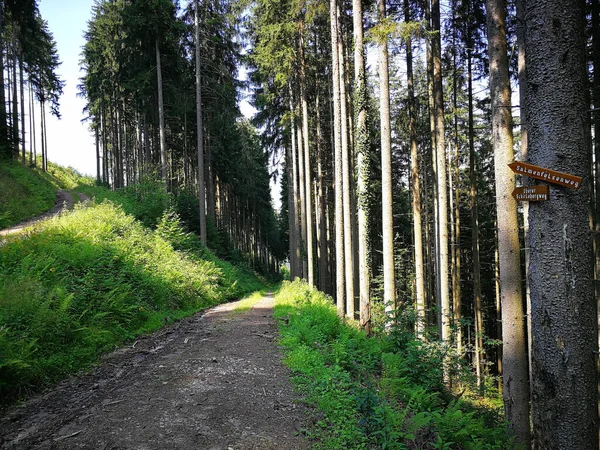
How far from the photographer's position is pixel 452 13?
11.8 m

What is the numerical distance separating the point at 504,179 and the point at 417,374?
4019 mm

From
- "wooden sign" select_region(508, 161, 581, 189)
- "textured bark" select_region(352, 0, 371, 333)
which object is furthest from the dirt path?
"textured bark" select_region(352, 0, 371, 333)

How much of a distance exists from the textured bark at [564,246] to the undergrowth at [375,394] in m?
1.34

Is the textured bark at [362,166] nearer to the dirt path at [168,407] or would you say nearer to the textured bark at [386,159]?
Answer: the textured bark at [386,159]

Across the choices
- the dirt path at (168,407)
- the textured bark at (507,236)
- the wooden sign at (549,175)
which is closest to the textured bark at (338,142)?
the dirt path at (168,407)

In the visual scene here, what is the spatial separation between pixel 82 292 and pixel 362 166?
317 inches

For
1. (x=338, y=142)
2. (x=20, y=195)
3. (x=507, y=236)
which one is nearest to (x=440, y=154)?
(x=338, y=142)

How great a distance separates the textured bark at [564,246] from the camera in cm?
301

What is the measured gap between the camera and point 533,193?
316 cm

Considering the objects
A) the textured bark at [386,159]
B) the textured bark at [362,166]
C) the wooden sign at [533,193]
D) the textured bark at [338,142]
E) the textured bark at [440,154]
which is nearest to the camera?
the wooden sign at [533,193]

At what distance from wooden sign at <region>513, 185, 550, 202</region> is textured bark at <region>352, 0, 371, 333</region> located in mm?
7096

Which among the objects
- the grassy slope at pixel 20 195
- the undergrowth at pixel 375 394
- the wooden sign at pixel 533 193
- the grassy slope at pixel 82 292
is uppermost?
the grassy slope at pixel 20 195

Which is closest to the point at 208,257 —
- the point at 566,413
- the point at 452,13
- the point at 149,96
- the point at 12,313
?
the point at 149,96

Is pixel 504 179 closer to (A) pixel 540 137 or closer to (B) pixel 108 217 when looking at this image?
(A) pixel 540 137
